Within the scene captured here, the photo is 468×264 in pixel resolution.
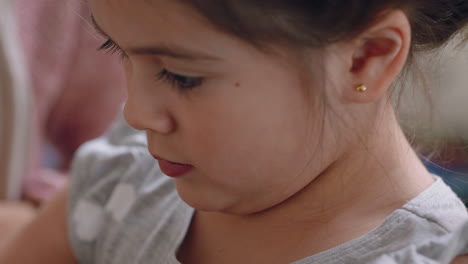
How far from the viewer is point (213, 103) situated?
49 centimetres

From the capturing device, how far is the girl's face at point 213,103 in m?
0.46

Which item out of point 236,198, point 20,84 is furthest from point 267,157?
point 20,84

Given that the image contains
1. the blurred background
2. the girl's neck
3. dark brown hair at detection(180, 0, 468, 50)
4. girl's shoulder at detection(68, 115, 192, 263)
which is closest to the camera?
dark brown hair at detection(180, 0, 468, 50)

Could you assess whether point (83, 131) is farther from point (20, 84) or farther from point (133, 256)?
point (133, 256)

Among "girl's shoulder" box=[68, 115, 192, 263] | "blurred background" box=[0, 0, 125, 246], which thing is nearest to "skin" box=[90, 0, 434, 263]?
"girl's shoulder" box=[68, 115, 192, 263]

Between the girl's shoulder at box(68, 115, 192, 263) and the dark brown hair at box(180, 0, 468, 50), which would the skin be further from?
the girl's shoulder at box(68, 115, 192, 263)

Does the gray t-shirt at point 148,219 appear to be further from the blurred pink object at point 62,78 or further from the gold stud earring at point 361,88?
the blurred pink object at point 62,78

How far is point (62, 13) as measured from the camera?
3.60 ft

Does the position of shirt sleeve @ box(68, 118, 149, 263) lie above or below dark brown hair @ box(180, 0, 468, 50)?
below

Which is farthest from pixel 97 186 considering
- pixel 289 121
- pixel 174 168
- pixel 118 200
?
pixel 289 121

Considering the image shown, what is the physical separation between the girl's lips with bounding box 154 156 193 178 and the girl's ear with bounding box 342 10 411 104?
6.1 inches

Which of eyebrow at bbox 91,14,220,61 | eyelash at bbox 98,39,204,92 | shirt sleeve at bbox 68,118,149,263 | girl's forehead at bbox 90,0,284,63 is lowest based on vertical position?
shirt sleeve at bbox 68,118,149,263

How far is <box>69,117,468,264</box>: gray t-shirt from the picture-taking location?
52 centimetres

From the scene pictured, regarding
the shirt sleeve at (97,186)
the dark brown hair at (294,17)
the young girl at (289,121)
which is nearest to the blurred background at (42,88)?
the shirt sleeve at (97,186)
